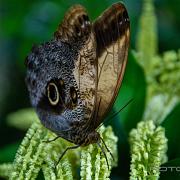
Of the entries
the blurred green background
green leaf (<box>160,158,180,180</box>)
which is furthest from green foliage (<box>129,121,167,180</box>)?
the blurred green background

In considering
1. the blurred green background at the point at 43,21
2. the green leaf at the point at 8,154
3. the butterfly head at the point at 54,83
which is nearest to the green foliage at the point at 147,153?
the butterfly head at the point at 54,83

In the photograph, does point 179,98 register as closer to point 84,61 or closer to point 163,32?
point 84,61

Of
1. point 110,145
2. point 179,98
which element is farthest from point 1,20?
point 110,145

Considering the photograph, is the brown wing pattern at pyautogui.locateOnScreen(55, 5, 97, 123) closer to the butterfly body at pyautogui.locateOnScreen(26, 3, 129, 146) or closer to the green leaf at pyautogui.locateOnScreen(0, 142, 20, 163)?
the butterfly body at pyautogui.locateOnScreen(26, 3, 129, 146)

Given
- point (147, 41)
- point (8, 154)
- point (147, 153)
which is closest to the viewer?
point (147, 153)

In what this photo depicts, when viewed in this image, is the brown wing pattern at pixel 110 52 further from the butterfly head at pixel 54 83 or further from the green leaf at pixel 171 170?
the green leaf at pixel 171 170

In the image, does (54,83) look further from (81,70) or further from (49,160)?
(49,160)

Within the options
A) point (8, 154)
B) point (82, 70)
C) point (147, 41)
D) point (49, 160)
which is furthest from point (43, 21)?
point (49, 160)
